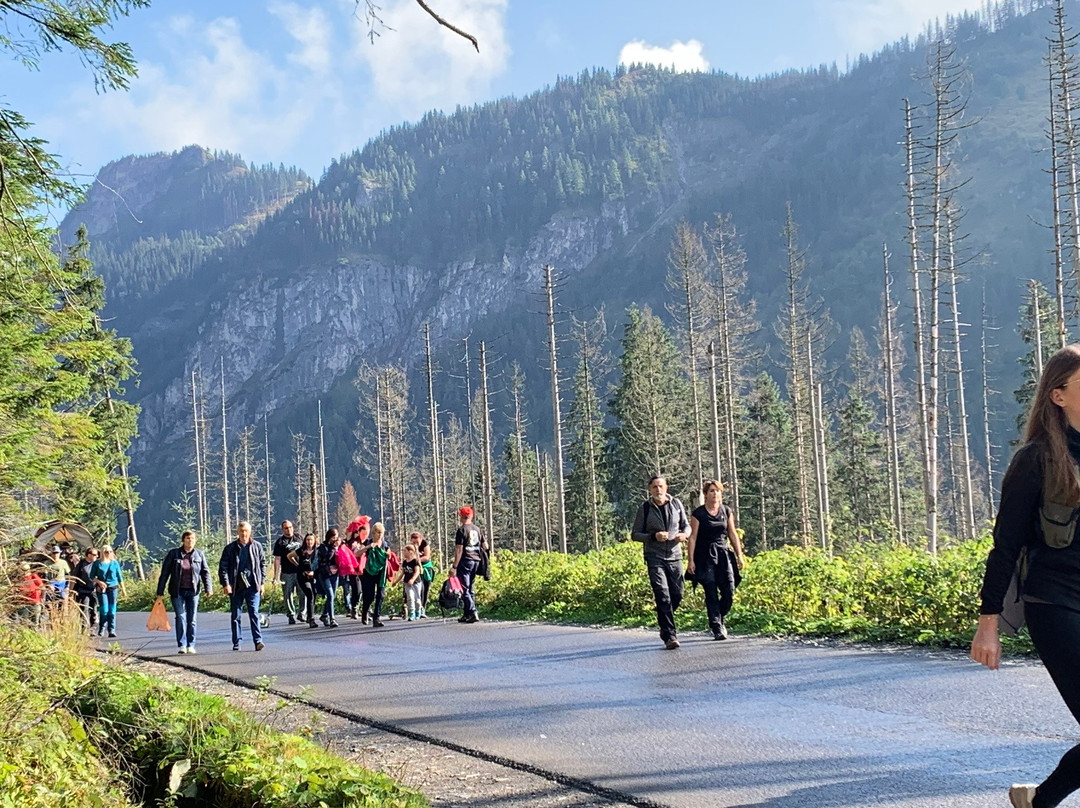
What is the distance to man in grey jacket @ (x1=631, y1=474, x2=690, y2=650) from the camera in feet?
38.4

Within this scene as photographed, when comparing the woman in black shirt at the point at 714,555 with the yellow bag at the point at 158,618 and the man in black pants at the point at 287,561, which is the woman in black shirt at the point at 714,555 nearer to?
the yellow bag at the point at 158,618

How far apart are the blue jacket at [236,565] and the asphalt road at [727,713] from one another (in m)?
1.99

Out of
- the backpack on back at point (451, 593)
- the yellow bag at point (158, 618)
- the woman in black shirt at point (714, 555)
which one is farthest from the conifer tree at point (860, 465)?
the yellow bag at point (158, 618)

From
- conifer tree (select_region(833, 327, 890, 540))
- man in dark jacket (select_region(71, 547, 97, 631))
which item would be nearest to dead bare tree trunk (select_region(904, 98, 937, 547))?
man in dark jacket (select_region(71, 547, 97, 631))

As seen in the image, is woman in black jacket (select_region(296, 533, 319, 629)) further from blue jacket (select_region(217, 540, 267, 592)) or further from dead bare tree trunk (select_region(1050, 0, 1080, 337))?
dead bare tree trunk (select_region(1050, 0, 1080, 337))

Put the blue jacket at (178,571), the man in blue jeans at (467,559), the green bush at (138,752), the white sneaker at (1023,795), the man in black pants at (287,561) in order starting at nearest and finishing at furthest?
the white sneaker at (1023,795) < the green bush at (138,752) < the blue jacket at (178,571) < the man in blue jeans at (467,559) < the man in black pants at (287,561)

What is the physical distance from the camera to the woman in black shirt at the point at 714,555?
12.3m

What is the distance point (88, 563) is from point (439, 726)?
52.8 feet

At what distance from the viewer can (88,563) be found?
21.3 meters

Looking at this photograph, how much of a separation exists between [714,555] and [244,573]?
7.53 m

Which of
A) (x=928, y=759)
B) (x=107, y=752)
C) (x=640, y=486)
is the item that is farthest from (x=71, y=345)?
(x=640, y=486)

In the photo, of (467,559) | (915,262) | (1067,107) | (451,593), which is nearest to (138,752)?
(467,559)

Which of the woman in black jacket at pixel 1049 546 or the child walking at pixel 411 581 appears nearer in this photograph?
the woman in black jacket at pixel 1049 546

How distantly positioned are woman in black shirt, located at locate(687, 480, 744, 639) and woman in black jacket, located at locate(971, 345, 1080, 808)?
8.38 m
